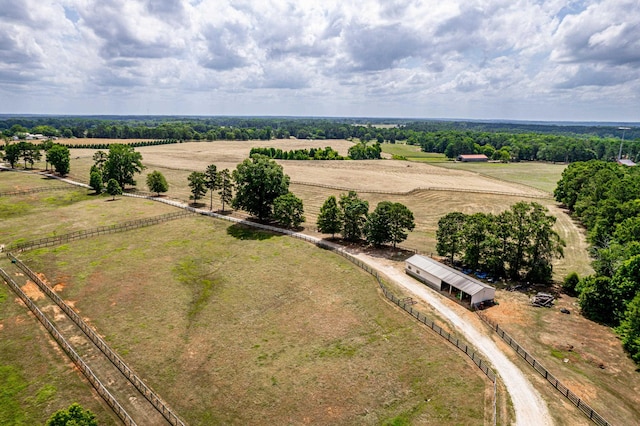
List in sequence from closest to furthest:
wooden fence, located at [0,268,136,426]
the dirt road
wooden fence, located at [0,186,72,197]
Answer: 1. wooden fence, located at [0,268,136,426]
2. the dirt road
3. wooden fence, located at [0,186,72,197]

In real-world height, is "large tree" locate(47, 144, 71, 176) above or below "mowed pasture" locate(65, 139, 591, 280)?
above

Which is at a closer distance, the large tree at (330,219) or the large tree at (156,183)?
the large tree at (330,219)

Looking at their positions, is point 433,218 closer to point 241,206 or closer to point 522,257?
point 522,257

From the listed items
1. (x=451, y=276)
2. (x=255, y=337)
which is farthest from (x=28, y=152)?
(x=451, y=276)

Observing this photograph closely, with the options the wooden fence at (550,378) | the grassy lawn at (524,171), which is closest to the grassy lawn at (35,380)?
the wooden fence at (550,378)

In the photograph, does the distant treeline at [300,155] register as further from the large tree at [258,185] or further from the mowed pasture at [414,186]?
the large tree at [258,185]

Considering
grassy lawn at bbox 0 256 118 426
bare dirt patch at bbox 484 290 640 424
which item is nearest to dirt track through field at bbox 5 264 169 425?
grassy lawn at bbox 0 256 118 426

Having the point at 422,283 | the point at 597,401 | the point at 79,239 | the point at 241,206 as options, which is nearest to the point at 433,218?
the point at 422,283

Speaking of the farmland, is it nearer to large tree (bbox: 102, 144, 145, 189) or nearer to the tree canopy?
the tree canopy
